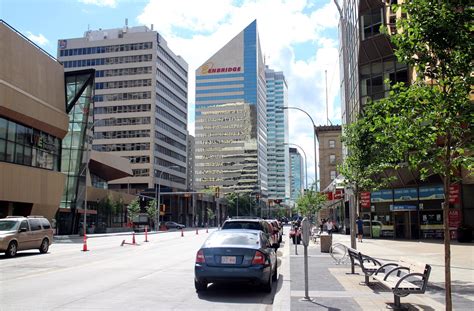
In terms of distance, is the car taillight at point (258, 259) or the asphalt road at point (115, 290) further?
the car taillight at point (258, 259)

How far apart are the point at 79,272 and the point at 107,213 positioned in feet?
183

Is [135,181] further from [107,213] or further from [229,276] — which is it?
[229,276]

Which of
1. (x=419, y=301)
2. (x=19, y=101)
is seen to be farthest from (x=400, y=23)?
(x=19, y=101)

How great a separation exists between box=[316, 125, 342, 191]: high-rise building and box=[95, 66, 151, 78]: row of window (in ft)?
157

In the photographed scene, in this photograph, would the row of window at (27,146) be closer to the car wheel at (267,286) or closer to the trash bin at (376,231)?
the trash bin at (376,231)

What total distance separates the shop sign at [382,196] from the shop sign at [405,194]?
1.53ft

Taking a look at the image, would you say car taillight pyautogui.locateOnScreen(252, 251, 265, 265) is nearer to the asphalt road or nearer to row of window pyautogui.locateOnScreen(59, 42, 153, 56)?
the asphalt road

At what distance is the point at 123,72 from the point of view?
11875 centimetres

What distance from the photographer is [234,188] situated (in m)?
189

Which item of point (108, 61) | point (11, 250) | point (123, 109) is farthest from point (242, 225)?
point (108, 61)

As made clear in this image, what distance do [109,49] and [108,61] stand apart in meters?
3.13

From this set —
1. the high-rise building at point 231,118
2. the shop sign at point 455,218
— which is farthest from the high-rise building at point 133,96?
the shop sign at point 455,218

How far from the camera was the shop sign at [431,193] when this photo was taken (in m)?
33.0

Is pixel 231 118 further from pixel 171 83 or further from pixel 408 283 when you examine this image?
pixel 408 283
